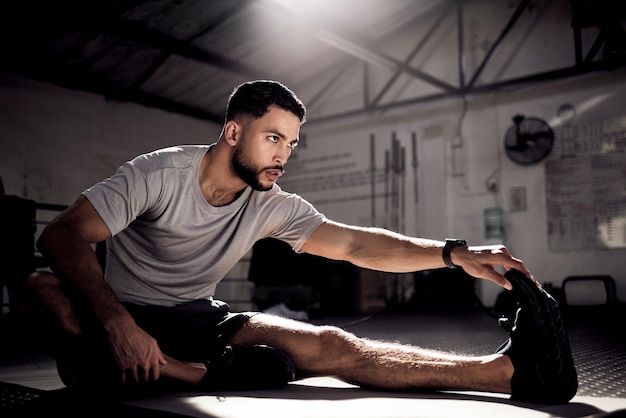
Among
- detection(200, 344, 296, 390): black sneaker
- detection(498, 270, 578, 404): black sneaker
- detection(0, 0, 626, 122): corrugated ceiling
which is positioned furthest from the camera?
detection(0, 0, 626, 122): corrugated ceiling

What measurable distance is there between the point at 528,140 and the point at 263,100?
5.48 meters

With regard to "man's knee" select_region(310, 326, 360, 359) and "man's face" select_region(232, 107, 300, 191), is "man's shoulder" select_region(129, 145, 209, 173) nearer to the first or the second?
"man's face" select_region(232, 107, 300, 191)

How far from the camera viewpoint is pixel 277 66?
7.93 metres

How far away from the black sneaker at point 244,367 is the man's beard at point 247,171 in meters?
0.54

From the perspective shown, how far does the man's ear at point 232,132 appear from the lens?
1.98 m

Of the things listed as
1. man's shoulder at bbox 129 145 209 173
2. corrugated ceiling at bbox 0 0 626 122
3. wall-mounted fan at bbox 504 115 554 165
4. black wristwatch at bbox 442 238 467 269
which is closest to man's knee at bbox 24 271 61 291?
man's shoulder at bbox 129 145 209 173

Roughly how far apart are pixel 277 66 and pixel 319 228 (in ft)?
20.3

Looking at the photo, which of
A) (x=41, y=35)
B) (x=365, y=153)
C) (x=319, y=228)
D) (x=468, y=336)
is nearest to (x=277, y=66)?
(x=365, y=153)

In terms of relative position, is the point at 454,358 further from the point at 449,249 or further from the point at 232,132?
the point at 232,132

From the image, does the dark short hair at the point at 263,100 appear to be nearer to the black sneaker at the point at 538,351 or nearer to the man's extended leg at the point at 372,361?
the man's extended leg at the point at 372,361

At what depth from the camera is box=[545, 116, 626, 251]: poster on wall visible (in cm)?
616

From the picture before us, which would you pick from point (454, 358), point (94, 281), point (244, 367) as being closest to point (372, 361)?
point (454, 358)

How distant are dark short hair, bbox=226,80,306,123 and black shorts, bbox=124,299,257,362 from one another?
27.2 inches

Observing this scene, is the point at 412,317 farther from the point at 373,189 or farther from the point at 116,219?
the point at 116,219
